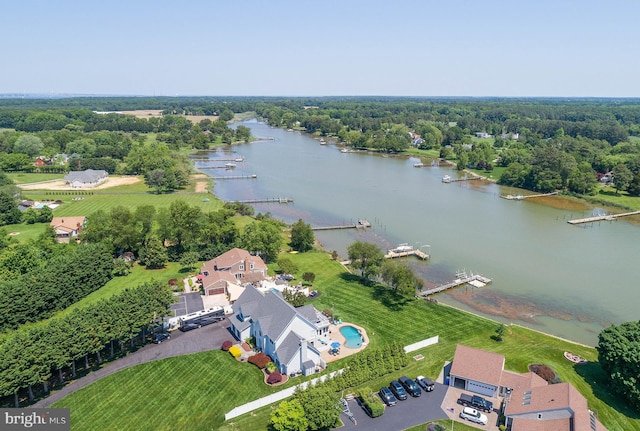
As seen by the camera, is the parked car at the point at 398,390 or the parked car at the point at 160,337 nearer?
the parked car at the point at 398,390

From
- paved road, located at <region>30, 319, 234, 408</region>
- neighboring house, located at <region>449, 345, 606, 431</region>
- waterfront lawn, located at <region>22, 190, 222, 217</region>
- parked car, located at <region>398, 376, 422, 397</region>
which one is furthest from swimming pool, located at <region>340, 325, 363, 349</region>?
waterfront lawn, located at <region>22, 190, 222, 217</region>

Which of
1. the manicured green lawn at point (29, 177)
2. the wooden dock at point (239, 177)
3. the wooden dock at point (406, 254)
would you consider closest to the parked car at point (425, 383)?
the wooden dock at point (406, 254)

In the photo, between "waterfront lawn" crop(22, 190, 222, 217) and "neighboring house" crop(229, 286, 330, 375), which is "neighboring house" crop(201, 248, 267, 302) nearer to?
"neighboring house" crop(229, 286, 330, 375)

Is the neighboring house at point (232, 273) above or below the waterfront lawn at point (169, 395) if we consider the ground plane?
above

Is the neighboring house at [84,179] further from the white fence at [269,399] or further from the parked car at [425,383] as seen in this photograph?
the parked car at [425,383]

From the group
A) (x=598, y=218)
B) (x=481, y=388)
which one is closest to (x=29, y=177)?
(x=481, y=388)

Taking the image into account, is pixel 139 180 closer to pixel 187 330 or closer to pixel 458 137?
pixel 187 330

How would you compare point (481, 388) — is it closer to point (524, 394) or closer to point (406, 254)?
point (524, 394)
